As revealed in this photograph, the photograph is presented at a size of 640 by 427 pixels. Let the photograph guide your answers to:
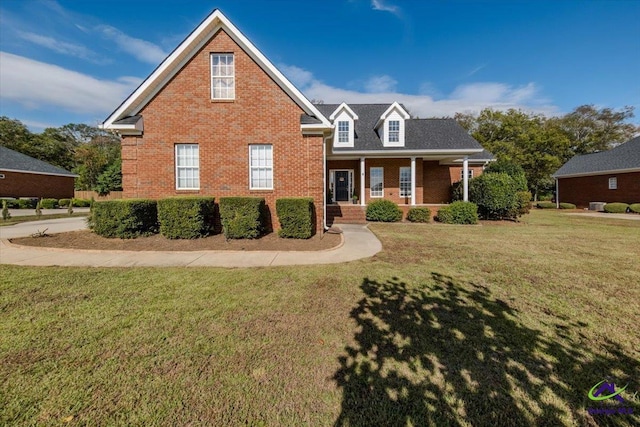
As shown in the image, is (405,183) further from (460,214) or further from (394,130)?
(460,214)

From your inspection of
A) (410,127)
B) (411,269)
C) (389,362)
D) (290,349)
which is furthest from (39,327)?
(410,127)

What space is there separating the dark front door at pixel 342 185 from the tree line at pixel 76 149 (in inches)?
1203

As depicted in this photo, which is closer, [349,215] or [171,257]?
[171,257]

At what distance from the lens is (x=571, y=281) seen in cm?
505

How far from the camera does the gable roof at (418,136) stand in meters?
16.4

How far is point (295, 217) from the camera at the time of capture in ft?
28.7

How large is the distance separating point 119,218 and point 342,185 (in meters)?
13.1

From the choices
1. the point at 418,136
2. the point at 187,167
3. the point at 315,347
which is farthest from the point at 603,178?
the point at 187,167

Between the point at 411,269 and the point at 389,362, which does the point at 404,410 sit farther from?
the point at 411,269

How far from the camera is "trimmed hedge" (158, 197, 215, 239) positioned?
8.47 metres

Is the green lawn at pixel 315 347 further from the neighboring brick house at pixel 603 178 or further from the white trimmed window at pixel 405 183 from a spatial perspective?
the neighboring brick house at pixel 603 178

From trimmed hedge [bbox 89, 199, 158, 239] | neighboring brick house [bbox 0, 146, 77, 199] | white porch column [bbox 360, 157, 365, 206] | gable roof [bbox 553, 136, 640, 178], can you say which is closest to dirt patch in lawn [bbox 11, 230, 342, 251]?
trimmed hedge [bbox 89, 199, 158, 239]

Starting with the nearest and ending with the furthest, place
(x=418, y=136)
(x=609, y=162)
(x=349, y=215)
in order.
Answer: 1. (x=349, y=215)
2. (x=418, y=136)
3. (x=609, y=162)

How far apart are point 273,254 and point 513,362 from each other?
5.48 metres
